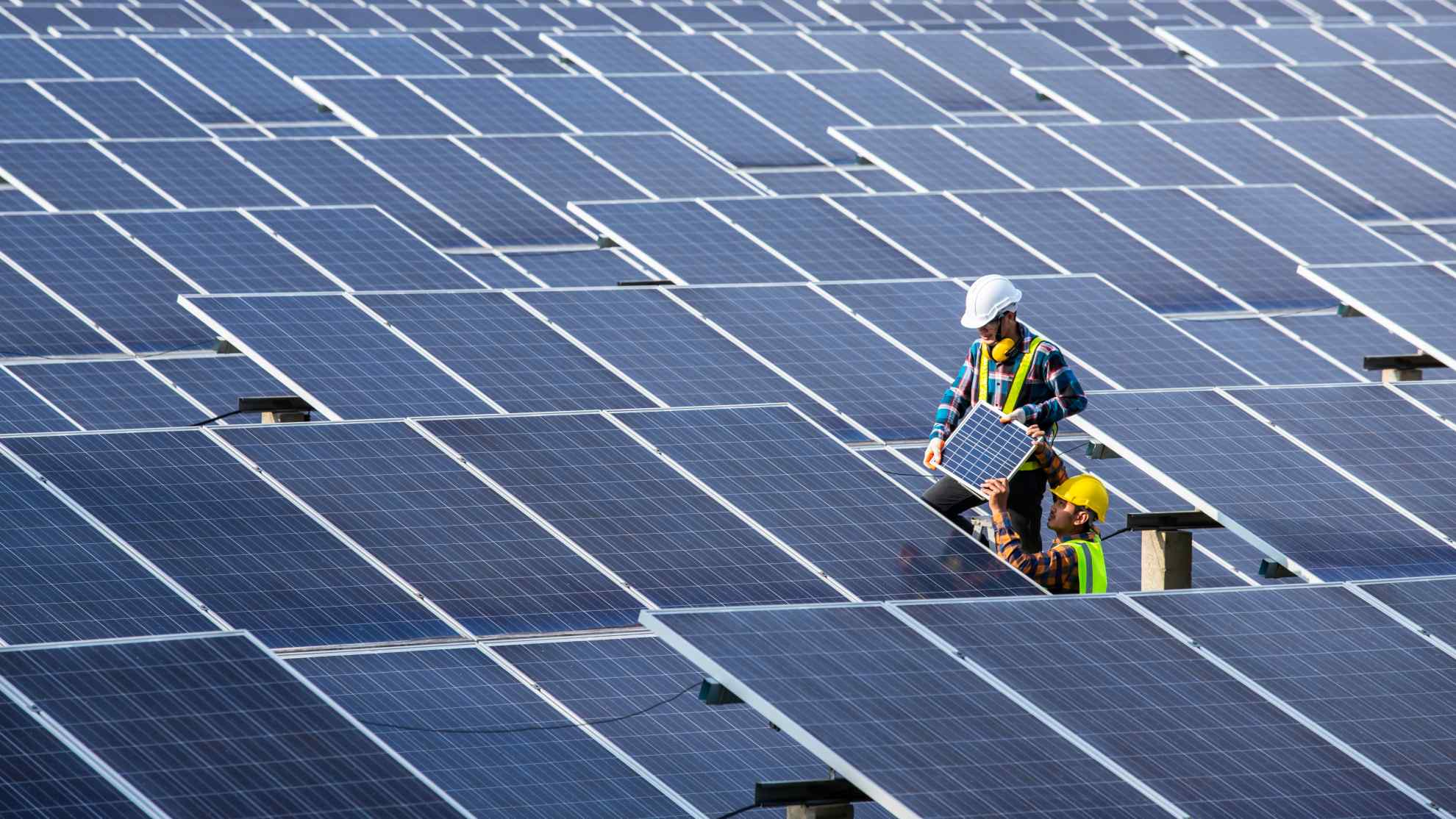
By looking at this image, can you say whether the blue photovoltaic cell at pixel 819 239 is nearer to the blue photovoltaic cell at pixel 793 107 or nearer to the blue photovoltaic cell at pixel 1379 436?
the blue photovoltaic cell at pixel 1379 436

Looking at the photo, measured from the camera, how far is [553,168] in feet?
96.0

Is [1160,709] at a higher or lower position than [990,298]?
lower

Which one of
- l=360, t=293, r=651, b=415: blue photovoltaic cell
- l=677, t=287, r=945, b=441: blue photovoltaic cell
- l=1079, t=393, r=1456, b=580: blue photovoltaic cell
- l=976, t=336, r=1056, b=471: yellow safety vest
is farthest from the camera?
l=677, t=287, r=945, b=441: blue photovoltaic cell

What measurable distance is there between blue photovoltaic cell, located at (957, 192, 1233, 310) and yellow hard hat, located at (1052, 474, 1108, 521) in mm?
9381

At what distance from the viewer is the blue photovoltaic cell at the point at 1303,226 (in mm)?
25625

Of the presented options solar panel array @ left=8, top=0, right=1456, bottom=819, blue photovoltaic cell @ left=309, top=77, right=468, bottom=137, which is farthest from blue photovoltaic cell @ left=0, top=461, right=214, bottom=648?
blue photovoltaic cell @ left=309, top=77, right=468, bottom=137

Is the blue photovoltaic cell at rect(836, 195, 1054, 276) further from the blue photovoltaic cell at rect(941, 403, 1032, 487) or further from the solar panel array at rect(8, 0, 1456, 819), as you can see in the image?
the blue photovoltaic cell at rect(941, 403, 1032, 487)

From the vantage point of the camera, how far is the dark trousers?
48.4 ft

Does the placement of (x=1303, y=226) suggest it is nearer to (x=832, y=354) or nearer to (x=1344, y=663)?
(x=832, y=354)

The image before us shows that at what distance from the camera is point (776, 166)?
32500 millimetres

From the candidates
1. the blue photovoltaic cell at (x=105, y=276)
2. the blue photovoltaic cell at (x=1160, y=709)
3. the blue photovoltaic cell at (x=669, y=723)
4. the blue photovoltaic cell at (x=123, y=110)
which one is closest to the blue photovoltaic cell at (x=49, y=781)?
the blue photovoltaic cell at (x=669, y=723)

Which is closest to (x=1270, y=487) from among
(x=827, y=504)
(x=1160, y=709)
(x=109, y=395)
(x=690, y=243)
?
(x=827, y=504)

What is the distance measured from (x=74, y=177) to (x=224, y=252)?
15.9ft

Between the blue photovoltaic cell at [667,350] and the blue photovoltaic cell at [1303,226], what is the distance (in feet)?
27.5
